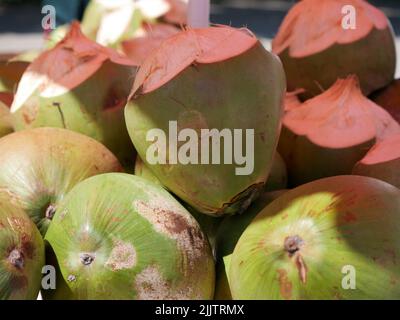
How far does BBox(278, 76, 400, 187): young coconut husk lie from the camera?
1363 millimetres

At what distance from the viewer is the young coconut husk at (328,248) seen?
3.23 feet

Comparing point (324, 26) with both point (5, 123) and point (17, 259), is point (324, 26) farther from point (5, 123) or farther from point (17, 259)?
point (17, 259)

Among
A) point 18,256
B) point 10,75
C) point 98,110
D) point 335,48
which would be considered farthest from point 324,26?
point 18,256

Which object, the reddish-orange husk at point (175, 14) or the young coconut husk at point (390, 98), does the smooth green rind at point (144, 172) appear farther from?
the reddish-orange husk at point (175, 14)

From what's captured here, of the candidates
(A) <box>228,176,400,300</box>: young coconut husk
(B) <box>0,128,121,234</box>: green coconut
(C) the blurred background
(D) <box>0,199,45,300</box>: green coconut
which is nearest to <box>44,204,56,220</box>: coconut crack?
(B) <box>0,128,121,234</box>: green coconut

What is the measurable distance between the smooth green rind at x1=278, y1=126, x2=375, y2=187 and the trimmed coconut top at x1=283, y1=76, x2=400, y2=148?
11 millimetres

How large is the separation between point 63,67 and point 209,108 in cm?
48

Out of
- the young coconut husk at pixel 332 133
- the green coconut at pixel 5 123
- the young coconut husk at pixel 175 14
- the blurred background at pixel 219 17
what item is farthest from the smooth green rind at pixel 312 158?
the blurred background at pixel 219 17

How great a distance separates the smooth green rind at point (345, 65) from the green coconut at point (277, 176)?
362 millimetres

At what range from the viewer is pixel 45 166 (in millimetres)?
1239

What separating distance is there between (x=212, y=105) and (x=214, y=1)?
28.4 ft

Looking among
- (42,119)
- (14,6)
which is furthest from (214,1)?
(42,119)

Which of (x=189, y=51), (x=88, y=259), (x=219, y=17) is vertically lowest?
(x=219, y=17)

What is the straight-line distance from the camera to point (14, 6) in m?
9.69
